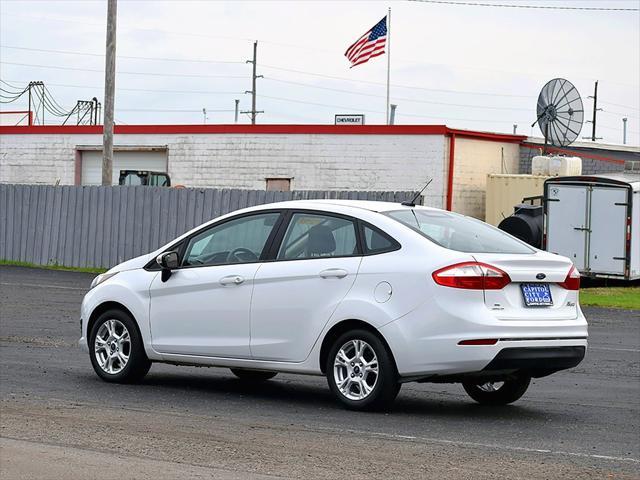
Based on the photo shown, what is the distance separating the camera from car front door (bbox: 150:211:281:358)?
36.0 ft

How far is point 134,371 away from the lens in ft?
38.4

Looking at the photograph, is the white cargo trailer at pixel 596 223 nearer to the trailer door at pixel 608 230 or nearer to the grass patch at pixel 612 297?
the trailer door at pixel 608 230

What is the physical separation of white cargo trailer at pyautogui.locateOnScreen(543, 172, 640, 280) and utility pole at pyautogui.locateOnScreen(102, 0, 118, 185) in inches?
435

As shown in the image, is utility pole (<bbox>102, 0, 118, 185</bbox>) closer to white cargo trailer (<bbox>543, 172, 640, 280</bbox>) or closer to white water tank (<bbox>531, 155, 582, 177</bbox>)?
white cargo trailer (<bbox>543, 172, 640, 280</bbox>)

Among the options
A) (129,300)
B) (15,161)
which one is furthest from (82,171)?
(129,300)

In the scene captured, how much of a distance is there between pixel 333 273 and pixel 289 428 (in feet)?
4.90

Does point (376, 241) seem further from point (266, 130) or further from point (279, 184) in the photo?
point (266, 130)

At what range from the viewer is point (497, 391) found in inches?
432

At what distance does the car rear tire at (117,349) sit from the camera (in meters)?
11.7

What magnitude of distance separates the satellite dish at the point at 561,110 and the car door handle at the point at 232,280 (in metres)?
27.1

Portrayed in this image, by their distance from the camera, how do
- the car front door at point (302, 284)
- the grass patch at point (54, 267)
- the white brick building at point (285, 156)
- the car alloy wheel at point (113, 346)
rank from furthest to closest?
the white brick building at point (285, 156), the grass patch at point (54, 267), the car alloy wheel at point (113, 346), the car front door at point (302, 284)

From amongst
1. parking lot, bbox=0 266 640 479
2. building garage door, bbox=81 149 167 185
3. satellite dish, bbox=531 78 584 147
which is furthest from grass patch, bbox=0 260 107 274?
parking lot, bbox=0 266 640 479

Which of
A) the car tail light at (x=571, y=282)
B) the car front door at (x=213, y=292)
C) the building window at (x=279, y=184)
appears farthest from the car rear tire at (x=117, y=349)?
the building window at (x=279, y=184)

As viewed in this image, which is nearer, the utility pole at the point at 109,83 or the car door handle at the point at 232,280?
the car door handle at the point at 232,280
